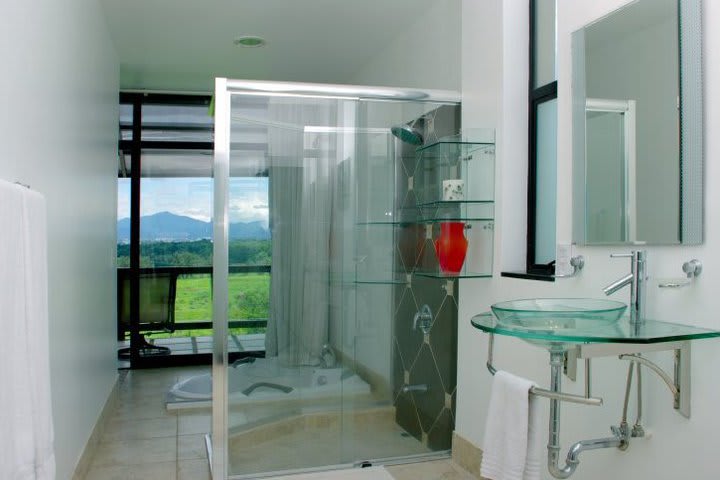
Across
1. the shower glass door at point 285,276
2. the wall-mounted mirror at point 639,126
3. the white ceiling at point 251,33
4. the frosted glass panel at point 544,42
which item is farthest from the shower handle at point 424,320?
the white ceiling at point 251,33

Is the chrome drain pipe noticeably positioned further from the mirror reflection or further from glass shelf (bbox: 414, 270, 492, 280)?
glass shelf (bbox: 414, 270, 492, 280)

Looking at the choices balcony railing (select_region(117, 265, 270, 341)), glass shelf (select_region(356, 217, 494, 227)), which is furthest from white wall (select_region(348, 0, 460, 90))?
balcony railing (select_region(117, 265, 270, 341))

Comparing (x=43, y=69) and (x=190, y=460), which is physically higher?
(x=43, y=69)

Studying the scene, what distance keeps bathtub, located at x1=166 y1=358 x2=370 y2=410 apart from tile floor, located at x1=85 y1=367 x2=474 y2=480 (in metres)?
0.48

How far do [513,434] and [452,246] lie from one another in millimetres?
1097

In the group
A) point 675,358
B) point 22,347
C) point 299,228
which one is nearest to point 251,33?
point 299,228

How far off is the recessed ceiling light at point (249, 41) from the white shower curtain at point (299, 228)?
1.51 metres

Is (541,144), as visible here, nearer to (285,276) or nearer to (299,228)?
(299,228)

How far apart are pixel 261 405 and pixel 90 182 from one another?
1.53 meters

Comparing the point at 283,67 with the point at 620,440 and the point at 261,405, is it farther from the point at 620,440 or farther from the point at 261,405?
the point at 620,440

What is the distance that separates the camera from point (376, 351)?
10.5ft

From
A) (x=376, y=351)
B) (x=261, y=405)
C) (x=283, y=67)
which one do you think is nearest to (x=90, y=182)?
(x=261, y=405)

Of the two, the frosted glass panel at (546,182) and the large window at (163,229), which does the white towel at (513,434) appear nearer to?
the frosted glass panel at (546,182)

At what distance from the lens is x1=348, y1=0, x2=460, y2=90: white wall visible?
3.46 meters
